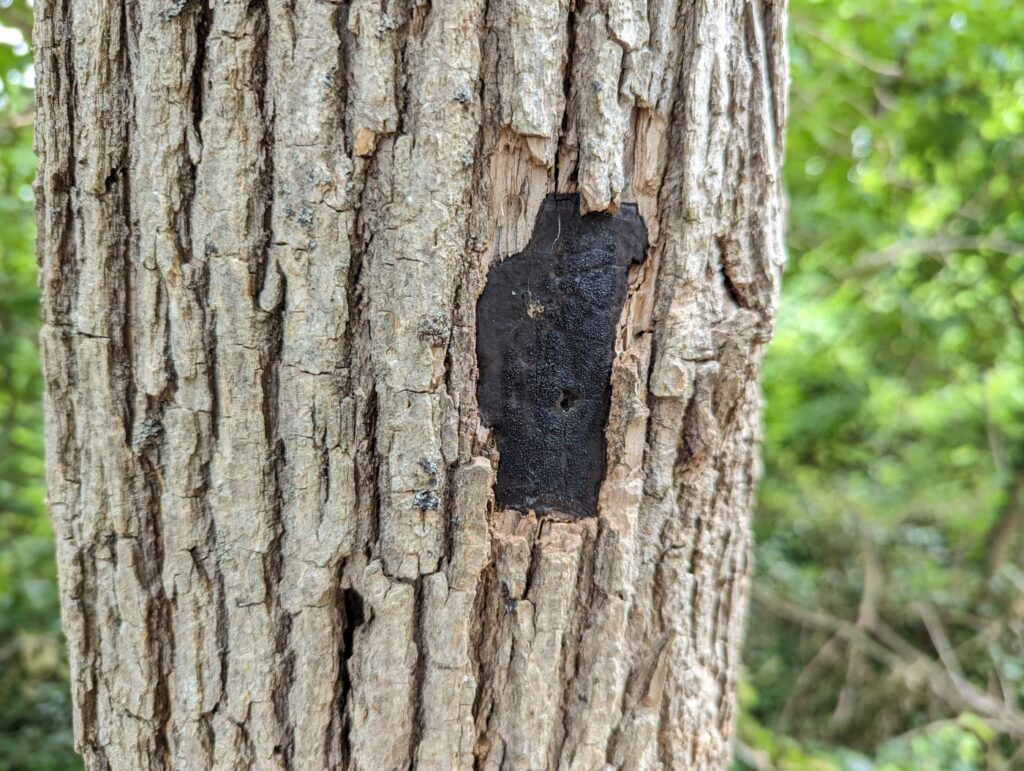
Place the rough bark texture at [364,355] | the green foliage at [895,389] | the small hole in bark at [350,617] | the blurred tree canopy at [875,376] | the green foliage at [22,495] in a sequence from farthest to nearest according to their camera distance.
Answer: the green foliage at [895,389] → the blurred tree canopy at [875,376] → the green foliage at [22,495] → the small hole in bark at [350,617] → the rough bark texture at [364,355]

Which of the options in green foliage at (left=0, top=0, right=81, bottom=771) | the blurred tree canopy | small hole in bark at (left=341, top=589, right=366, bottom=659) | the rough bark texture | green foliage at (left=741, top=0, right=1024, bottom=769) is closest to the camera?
the rough bark texture

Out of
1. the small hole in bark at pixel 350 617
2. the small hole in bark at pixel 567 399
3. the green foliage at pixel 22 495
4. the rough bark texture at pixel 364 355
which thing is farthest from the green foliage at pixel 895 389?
the green foliage at pixel 22 495

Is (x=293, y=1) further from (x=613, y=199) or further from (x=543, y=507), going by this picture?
(x=543, y=507)

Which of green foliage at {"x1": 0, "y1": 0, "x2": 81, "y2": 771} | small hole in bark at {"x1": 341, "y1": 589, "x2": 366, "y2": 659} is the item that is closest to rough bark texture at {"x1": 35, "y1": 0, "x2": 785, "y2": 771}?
small hole in bark at {"x1": 341, "y1": 589, "x2": 366, "y2": 659}

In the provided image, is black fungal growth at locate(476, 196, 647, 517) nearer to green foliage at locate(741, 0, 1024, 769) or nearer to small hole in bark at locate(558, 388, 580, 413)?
small hole in bark at locate(558, 388, 580, 413)

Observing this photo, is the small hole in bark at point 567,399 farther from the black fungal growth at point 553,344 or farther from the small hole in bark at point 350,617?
the small hole in bark at point 350,617

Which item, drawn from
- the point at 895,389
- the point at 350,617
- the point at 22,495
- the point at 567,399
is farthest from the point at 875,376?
the point at 22,495
